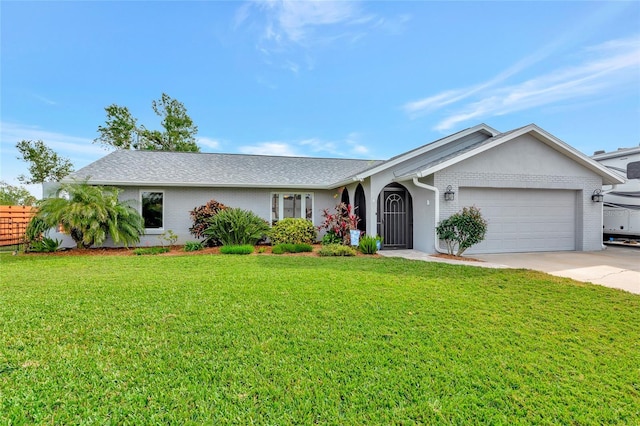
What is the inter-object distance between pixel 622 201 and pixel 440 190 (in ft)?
29.5

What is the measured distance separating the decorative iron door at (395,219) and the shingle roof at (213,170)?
2.06 metres

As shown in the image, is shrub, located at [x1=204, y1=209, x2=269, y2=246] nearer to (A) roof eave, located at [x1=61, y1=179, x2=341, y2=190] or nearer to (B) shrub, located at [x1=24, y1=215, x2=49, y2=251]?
(A) roof eave, located at [x1=61, y1=179, x2=341, y2=190]

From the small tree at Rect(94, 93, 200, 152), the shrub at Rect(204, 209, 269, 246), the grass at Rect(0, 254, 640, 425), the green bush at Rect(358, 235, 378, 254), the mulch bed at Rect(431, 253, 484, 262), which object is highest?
the small tree at Rect(94, 93, 200, 152)

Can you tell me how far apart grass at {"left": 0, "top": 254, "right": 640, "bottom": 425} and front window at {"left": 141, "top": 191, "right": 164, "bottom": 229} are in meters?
6.59

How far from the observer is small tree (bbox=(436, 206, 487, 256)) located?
911 cm

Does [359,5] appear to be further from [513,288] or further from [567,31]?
[513,288]

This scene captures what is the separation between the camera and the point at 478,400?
8.09 ft

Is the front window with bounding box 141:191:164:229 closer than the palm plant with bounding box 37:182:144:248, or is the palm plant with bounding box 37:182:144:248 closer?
the palm plant with bounding box 37:182:144:248

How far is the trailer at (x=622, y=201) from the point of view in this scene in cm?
1197

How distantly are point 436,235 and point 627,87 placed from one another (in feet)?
31.0

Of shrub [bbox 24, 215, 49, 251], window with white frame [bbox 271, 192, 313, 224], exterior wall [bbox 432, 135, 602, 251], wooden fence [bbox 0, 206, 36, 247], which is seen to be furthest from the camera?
window with white frame [bbox 271, 192, 313, 224]

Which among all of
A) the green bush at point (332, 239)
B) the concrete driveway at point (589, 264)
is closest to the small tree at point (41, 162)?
the green bush at point (332, 239)

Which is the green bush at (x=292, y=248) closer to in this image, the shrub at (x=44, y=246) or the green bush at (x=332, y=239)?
the green bush at (x=332, y=239)

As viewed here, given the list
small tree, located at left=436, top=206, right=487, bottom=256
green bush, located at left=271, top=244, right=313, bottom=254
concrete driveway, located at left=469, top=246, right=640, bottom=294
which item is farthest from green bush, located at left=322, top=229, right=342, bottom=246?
concrete driveway, located at left=469, top=246, right=640, bottom=294
